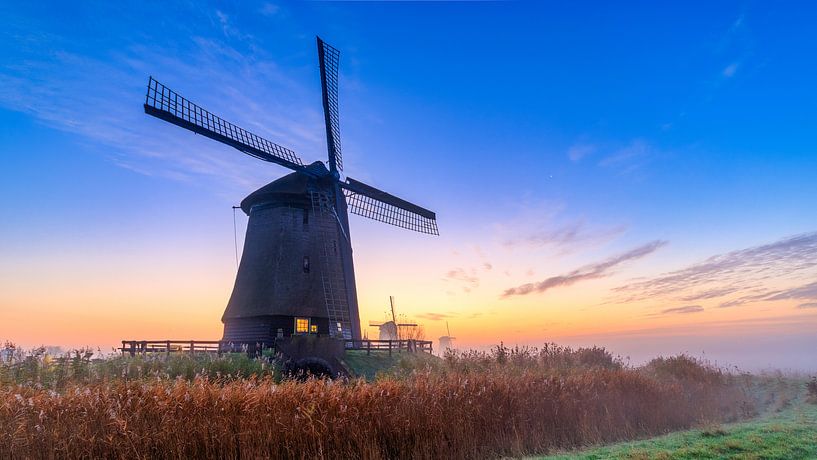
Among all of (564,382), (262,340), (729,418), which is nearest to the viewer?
(564,382)

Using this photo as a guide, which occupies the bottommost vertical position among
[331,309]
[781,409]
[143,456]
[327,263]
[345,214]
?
[781,409]

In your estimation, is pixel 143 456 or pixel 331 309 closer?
pixel 143 456

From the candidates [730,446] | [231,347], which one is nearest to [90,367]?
[231,347]

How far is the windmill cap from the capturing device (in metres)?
28.9

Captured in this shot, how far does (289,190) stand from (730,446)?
82.0 ft

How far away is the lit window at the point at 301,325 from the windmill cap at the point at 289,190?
7.23 meters

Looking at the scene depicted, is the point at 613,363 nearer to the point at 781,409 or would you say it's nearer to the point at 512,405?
the point at 781,409

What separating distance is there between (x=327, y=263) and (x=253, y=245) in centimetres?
481

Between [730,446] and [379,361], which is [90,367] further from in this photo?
[730,446]

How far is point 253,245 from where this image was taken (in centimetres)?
2892

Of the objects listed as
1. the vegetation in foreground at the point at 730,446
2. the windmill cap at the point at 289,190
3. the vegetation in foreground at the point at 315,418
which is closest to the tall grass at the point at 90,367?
the vegetation in foreground at the point at 315,418

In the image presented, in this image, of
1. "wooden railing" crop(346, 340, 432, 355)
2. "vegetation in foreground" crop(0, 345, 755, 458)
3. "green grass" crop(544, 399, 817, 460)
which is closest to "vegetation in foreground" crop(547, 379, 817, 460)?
"green grass" crop(544, 399, 817, 460)

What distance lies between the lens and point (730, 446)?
9.27 meters

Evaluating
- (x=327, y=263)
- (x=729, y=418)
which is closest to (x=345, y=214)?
(x=327, y=263)
